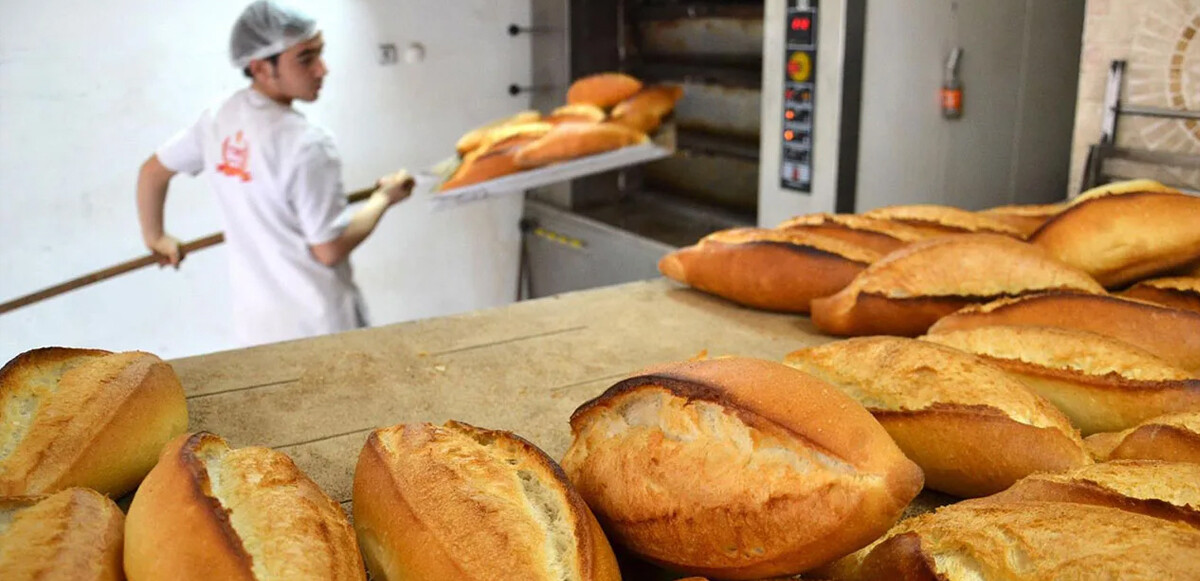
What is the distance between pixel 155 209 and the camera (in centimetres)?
316

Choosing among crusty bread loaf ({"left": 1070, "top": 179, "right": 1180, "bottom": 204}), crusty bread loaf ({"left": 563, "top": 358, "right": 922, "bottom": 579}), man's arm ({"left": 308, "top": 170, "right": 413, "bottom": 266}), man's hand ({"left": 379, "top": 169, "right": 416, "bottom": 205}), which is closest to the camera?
crusty bread loaf ({"left": 563, "top": 358, "right": 922, "bottom": 579})

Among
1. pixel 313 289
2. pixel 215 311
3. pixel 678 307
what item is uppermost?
pixel 678 307

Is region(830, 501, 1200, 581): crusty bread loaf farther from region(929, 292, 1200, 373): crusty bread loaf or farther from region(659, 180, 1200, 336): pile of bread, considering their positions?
region(659, 180, 1200, 336): pile of bread

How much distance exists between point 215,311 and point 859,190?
2.61 m

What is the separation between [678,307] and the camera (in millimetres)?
1688

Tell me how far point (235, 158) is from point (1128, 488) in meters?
2.53

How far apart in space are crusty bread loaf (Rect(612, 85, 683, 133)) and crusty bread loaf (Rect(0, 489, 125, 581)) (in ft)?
7.76

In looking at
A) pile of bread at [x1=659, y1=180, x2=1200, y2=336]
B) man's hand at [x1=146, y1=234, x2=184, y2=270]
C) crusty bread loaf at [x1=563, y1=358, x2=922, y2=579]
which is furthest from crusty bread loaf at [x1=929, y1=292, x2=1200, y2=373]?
man's hand at [x1=146, y1=234, x2=184, y2=270]

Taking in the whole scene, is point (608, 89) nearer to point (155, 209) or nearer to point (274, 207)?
point (274, 207)

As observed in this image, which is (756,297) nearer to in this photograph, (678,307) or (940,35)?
(678,307)

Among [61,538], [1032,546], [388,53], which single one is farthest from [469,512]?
[388,53]

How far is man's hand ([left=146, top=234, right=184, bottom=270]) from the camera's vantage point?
10.2 feet

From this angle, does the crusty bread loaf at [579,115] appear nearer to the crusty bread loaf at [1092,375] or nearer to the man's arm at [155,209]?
the man's arm at [155,209]

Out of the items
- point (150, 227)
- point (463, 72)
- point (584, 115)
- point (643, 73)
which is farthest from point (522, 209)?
point (150, 227)
